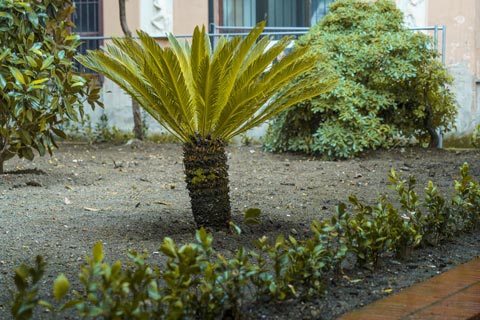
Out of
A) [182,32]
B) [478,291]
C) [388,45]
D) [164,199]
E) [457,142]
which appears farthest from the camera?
[182,32]

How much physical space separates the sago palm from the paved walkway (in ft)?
6.29

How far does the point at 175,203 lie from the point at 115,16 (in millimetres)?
9204

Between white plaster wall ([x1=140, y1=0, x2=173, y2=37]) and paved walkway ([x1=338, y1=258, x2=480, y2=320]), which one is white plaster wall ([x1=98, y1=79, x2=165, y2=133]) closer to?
white plaster wall ([x1=140, y1=0, x2=173, y2=37])

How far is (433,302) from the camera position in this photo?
3760mm

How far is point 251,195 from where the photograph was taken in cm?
771

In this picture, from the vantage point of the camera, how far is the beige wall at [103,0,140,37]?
15.7m

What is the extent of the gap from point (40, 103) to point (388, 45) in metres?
5.02

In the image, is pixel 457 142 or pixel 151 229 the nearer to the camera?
pixel 151 229

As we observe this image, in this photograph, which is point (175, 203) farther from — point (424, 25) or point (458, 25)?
point (458, 25)

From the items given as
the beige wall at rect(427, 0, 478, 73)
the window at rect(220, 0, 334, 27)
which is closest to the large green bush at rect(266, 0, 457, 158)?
the beige wall at rect(427, 0, 478, 73)

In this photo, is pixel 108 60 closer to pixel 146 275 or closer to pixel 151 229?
pixel 151 229

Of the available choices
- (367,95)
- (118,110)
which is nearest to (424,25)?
(367,95)

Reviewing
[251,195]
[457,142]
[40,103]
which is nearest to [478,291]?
[251,195]

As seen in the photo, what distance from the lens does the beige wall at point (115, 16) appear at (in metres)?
15.7
